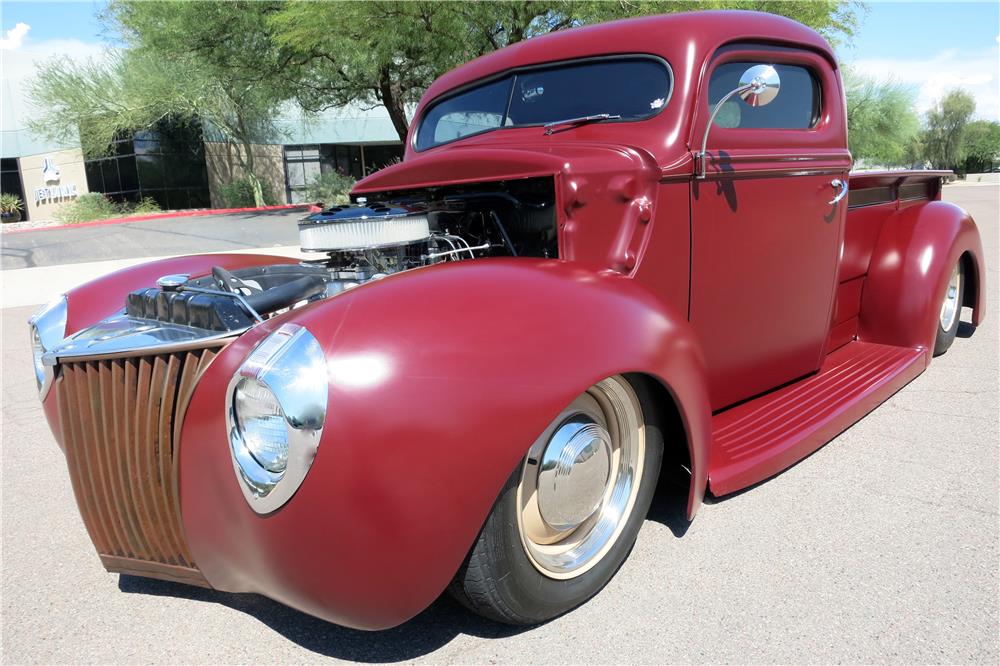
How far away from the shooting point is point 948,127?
5359 cm

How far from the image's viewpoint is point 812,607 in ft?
6.38

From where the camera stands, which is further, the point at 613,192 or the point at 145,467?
the point at 613,192

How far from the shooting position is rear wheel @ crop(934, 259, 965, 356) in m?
4.30

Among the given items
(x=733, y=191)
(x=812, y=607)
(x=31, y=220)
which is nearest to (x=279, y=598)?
(x=812, y=607)

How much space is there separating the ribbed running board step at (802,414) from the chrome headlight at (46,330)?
2.52 meters

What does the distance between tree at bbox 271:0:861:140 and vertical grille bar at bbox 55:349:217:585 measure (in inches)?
470

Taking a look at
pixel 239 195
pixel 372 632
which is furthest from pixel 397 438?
pixel 239 195

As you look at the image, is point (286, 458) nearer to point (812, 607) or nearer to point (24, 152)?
point (812, 607)

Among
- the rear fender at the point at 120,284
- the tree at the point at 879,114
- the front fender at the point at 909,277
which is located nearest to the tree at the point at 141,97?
the rear fender at the point at 120,284

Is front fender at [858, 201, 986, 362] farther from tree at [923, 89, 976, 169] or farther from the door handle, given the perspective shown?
tree at [923, 89, 976, 169]

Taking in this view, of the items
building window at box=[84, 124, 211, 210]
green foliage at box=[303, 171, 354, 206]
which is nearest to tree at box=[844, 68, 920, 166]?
green foliage at box=[303, 171, 354, 206]

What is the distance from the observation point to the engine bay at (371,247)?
2.11 metres

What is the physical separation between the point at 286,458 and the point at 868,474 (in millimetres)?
2373

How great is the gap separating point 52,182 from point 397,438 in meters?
32.5
